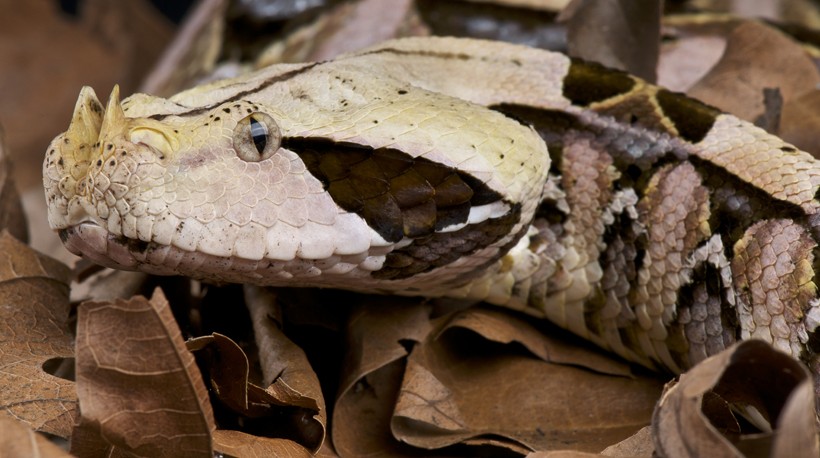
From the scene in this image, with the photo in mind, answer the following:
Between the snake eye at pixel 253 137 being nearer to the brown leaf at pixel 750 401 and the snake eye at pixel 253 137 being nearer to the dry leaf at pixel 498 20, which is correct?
the brown leaf at pixel 750 401

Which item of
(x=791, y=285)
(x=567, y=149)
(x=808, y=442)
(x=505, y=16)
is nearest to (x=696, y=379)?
(x=808, y=442)

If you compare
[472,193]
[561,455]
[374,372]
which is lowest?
[374,372]

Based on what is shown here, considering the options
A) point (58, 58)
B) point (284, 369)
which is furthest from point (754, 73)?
point (58, 58)

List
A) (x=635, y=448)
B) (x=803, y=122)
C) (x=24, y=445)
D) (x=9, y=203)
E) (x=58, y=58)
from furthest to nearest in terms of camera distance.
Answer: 1. (x=58, y=58)
2. (x=9, y=203)
3. (x=803, y=122)
4. (x=635, y=448)
5. (x=24, y=445)

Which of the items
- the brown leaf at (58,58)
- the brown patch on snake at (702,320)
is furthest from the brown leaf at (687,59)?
the brown leaf at (58,58)

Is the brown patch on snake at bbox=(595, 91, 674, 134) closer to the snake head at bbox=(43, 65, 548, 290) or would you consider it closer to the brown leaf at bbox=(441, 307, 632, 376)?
the snake head at bbox=(43, 65, 548, 290)

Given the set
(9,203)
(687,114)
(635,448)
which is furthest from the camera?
(9,203)

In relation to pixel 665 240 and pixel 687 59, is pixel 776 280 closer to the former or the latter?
pixel 665 240
